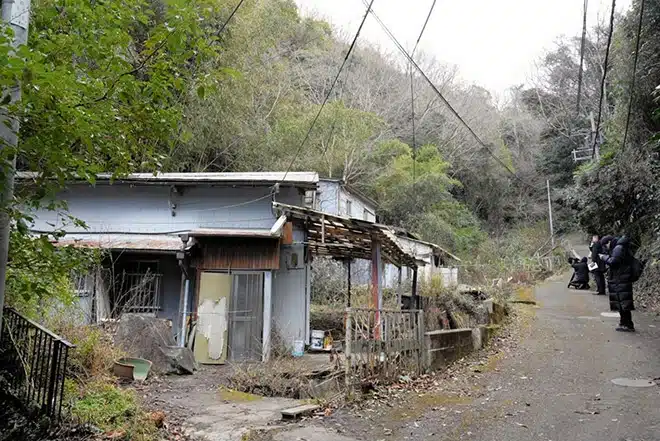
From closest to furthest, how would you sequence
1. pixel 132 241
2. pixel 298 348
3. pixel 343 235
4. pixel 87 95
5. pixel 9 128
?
pixel 9 128 → pixel 87 95 → pixel 343 235 → pixel 298 348 → pixel 132 241

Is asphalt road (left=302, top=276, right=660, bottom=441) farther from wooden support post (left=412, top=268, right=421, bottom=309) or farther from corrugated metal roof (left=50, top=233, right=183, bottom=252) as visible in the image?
corrugated metal roof (left=50, top=233, right=183, bottom=252)

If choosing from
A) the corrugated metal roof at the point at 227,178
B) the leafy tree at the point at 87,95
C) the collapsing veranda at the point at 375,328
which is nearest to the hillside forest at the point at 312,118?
the leafy tree at the point at 87,95

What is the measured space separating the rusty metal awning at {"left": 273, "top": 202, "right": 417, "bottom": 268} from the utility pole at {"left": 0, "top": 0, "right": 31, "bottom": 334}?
21.6ft

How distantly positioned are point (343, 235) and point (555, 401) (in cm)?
570

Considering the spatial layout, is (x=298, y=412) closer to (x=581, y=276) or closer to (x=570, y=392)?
(x=570, y=392)

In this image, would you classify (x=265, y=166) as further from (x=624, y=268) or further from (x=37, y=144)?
(x=37, y=144)

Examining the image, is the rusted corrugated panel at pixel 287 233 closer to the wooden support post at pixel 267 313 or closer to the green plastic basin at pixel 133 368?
the wooden support post at pixel 267 313

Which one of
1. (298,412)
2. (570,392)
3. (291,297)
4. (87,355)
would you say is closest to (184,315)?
(291,297)

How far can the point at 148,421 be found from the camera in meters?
5.84

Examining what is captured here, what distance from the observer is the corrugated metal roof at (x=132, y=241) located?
12172 millimetres

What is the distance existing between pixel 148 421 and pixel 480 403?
4558mm

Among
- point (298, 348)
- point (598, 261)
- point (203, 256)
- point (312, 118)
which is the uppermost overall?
point (312, 118)

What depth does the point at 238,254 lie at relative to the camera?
40.4ft

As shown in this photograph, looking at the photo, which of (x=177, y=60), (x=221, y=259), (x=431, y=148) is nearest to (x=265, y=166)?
(x=221, y=259)
